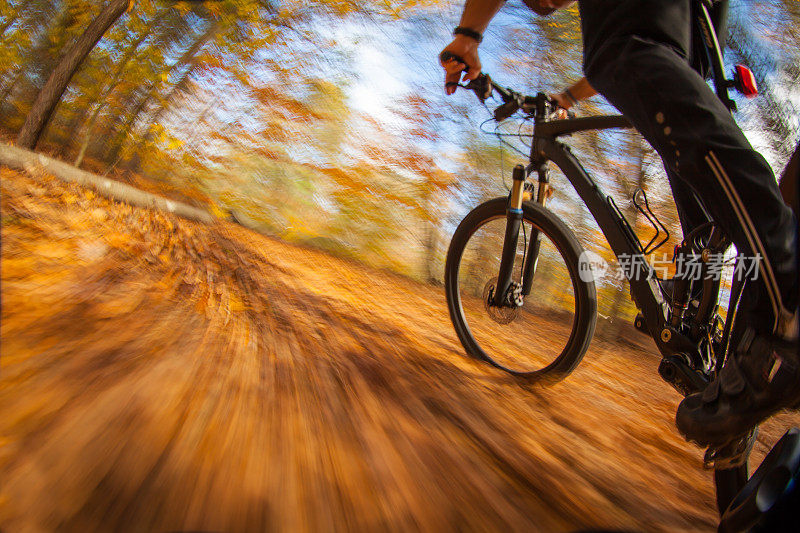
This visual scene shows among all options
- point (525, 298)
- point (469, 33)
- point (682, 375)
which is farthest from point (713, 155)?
point (525, 298)

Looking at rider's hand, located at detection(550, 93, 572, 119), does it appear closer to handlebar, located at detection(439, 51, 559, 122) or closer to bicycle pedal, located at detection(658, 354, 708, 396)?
handlebar, located at detection(439, 51, 559, 122)

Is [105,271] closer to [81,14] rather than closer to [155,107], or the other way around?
[155,107]

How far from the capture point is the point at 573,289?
156 centimetres

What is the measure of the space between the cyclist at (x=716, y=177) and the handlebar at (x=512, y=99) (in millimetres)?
638

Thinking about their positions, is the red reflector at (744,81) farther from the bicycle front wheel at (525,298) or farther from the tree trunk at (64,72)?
the tree trunk at (64,72)

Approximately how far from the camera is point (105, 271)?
1.68m

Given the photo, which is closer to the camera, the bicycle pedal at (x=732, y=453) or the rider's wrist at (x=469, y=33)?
the bicycle pedal at (x=732, y=453)

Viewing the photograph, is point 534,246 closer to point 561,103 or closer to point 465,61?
point 561,103

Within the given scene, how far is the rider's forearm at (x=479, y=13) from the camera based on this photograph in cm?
133

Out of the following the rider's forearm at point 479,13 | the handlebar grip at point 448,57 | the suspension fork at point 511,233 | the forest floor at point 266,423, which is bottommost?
the forest floor at point 266,423

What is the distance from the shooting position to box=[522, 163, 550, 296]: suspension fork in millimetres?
1802

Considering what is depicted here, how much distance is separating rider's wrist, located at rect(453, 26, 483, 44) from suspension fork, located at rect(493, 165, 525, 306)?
620mm

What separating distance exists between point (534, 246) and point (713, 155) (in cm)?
103

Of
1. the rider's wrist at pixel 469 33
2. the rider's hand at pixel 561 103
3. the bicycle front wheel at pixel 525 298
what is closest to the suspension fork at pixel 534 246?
the bicycle front wheel at pixel 525 298
